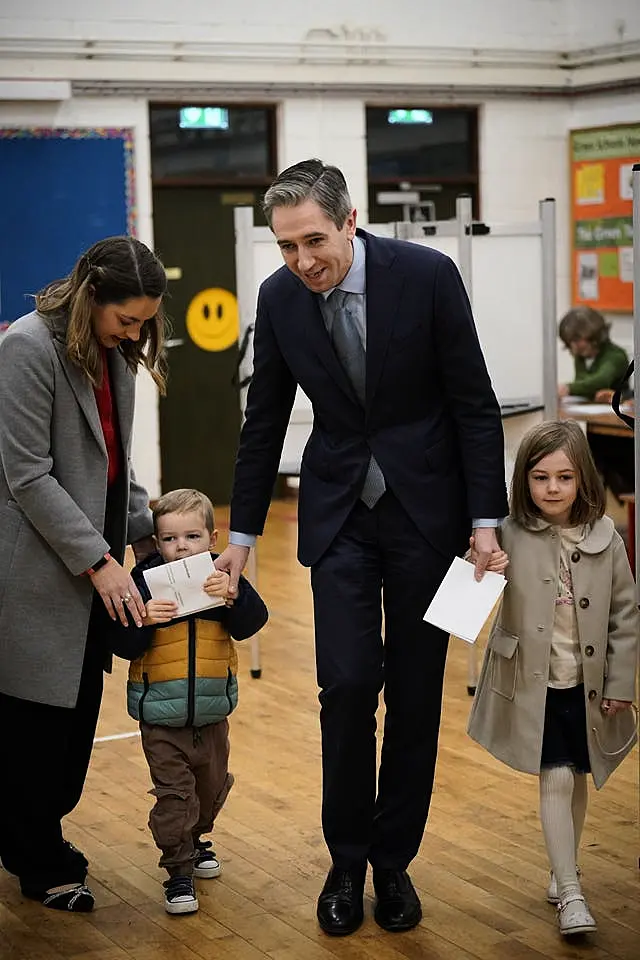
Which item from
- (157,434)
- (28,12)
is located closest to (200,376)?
(157,434)

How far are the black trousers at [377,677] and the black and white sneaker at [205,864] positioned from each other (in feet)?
1.39

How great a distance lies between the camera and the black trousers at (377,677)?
299 centimetres

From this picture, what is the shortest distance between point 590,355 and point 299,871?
4.94m

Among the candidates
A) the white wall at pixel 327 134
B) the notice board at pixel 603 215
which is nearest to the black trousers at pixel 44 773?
the white wall at pixel 327 134

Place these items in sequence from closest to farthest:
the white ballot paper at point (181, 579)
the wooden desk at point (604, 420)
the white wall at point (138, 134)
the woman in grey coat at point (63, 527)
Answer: the woman in grey coat at point (63, 527)
the white ballot paper at point (181, 579)
the wooden desk at point (604, 420)
the white wall at point (138, 134)

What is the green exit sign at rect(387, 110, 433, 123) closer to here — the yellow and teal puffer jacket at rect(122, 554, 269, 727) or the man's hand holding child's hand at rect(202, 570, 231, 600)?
the yellow and teal puffer jacket at rect(122, 554, 269, 727)

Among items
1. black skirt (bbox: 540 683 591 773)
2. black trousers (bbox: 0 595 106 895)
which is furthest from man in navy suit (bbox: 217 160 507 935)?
black trousers (bbox: 0 595 106 895)

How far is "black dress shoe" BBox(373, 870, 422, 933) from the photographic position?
304 cm

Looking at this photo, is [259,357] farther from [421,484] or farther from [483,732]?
[483,732]

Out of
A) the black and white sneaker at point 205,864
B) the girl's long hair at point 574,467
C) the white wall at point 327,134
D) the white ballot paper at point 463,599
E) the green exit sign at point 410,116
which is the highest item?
the green exit sign at point 410,116

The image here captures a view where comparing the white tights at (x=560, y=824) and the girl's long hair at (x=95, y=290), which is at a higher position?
the girl's long hair at (x=95, y=290)

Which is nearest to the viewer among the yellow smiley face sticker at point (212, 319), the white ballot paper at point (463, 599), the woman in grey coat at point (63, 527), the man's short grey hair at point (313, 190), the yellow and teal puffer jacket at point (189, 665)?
the man's short grey hair at point (313, 190)

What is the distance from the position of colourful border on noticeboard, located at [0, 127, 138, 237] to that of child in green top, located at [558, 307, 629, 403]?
8.91ft

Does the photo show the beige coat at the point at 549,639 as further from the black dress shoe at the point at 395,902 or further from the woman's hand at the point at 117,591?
the woman's hand at the point at 117,591
